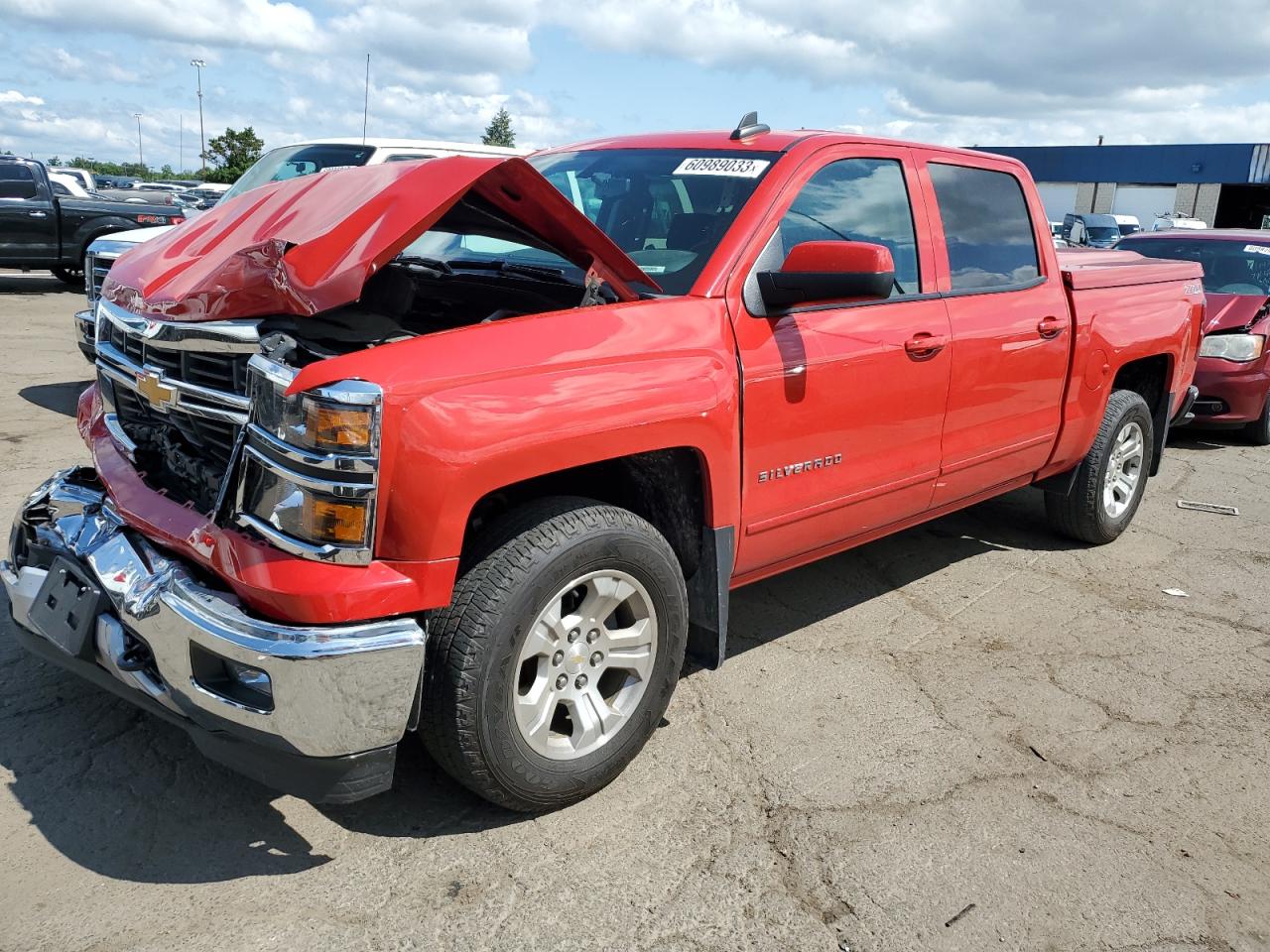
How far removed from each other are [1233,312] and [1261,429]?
102cm

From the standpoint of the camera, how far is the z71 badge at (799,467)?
3334 mm

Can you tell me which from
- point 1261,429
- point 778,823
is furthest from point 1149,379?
point 778,823

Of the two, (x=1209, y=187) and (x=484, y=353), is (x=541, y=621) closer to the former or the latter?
(x=484, y=353)

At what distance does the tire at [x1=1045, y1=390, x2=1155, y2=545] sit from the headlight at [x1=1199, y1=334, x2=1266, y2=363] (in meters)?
3.20

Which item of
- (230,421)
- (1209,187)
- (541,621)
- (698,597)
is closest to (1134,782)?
(698,597)

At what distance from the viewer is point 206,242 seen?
3242mm

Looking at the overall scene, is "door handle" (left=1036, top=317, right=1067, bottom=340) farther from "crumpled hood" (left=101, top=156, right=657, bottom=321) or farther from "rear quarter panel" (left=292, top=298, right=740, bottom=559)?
"crumpled hood" (left=101, top=156, right=657, bottom=321)

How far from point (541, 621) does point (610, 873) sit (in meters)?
0.68

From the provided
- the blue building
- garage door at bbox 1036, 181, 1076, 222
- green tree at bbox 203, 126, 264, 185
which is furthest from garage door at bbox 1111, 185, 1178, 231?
green tree at bbox 203, 126, 264, 185

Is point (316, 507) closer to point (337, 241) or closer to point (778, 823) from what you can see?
point (337, 241)

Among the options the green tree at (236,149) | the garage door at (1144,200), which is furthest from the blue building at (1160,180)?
the green tree at (236,149)

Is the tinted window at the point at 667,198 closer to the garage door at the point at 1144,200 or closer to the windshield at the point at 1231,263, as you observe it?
the windshield at the point at 1231,263

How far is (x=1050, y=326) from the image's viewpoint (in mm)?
4562

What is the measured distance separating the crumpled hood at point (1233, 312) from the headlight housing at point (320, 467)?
7.88m
